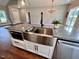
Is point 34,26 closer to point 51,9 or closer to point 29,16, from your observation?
point 29,16

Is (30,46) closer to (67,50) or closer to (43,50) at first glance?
(43,50)

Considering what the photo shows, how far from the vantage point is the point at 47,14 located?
2627 mm

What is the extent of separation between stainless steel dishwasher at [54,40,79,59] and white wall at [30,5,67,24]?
92 centimetres

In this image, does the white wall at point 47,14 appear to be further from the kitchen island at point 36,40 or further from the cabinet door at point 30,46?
the cabinet door at point 30,46

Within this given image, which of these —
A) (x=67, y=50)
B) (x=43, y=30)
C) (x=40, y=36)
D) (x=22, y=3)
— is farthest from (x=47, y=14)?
(x=67, y=50)

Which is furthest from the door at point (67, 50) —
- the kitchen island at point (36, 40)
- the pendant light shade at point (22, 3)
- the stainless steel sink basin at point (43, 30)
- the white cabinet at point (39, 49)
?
the pendant light shade at point (22, 3)

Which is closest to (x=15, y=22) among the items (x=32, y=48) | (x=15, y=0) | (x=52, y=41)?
(x=15, y=0)

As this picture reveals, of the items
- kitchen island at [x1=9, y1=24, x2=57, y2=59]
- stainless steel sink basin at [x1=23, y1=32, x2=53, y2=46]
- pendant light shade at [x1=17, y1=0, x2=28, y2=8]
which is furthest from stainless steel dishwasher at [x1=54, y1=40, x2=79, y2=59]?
pendant light shade at [x1=17, y1=0, x2=28, y2=8]

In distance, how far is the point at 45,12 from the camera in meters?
2.68

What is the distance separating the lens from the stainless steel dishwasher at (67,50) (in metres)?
1.71

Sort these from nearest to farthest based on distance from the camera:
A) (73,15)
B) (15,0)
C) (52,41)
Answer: (52,41)
(73,15)
(15,0)

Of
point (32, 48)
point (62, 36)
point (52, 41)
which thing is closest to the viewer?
point (62, 36)

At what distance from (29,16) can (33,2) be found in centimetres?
49

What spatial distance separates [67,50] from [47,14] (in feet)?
4.17
